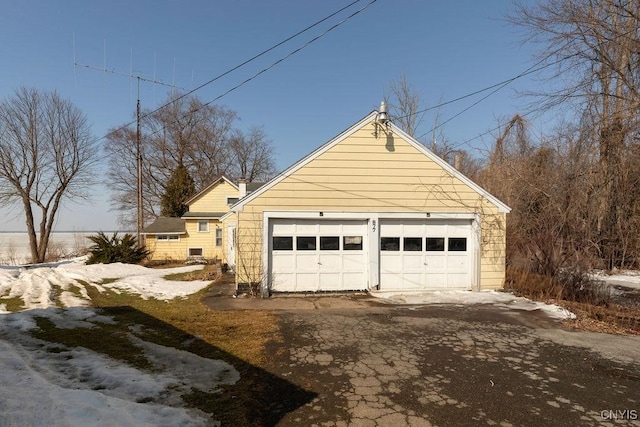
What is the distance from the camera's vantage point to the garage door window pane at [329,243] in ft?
31.0

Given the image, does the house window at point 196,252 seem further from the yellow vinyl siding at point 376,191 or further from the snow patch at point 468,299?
the snow patch at point 468,299

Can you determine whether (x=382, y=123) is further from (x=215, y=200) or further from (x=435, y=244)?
(x=215, y=200)

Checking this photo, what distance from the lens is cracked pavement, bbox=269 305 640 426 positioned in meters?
3.41

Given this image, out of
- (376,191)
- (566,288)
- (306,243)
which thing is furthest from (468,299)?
(306,243)

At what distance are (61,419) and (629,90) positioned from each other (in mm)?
19225

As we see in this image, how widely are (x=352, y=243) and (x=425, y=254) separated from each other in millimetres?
2269

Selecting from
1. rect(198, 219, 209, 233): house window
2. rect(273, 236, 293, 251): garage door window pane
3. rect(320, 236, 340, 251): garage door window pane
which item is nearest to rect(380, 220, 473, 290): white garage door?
rect(320, 236, 340, 251): garage door window pane

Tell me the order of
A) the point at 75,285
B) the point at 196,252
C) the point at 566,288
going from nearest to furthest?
the point at 566,288
the point at 75,285
the point at 196,252

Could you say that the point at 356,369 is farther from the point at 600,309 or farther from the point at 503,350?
the point at 600,309


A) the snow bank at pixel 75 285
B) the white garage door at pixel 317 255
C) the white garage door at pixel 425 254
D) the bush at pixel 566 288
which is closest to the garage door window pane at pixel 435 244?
the white garage door at pixel 425 254

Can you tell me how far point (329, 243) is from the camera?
9484 millimetres

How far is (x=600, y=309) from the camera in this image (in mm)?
7762

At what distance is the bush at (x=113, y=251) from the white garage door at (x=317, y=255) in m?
12.2

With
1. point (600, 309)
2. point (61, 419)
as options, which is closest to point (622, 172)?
point (600, 309)
